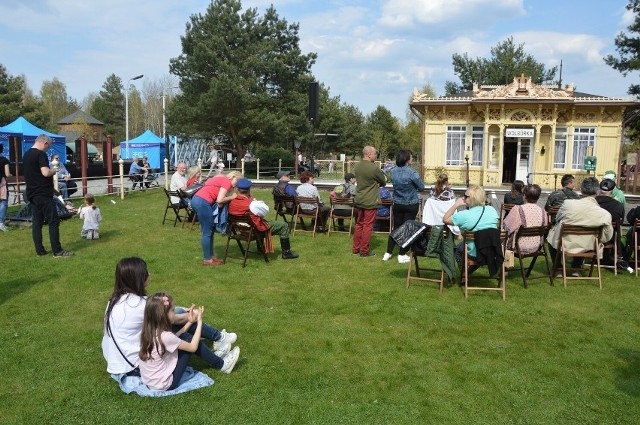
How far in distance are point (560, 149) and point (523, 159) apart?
147cm

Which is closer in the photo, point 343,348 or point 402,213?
point 343,348

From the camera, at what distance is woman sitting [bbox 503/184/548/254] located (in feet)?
20.2

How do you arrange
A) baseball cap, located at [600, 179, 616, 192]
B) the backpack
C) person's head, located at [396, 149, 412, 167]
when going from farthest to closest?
the backpack → person's head, located at [396, 149, 412, 167] → baseball cap, located at [600, 179, 616, 192]

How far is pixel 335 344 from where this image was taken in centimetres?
443

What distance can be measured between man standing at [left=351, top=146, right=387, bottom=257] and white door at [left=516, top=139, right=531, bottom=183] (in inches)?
663

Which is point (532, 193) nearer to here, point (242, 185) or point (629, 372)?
point (629, 372)

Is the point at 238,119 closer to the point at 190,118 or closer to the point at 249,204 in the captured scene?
the point at 190,118

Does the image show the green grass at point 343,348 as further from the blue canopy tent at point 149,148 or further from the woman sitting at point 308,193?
the blue canopy tent at point 149,148

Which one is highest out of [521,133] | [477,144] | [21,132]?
[521,133]

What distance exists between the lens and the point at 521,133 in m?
21.9

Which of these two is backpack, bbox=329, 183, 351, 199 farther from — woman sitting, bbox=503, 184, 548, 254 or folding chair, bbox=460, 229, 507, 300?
folding chair, bbox=460, 229, 507, 300

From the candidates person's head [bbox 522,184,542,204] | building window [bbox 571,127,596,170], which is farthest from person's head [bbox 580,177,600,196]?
building window [bbox 571,127,596,170]

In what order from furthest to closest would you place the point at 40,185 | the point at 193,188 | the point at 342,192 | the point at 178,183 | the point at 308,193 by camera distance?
the point at 178,183 → the point at 342,192 → the point at 193,188 → the point at 308,193 → the point at 40,185

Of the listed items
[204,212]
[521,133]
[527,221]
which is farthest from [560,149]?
[204,212]
